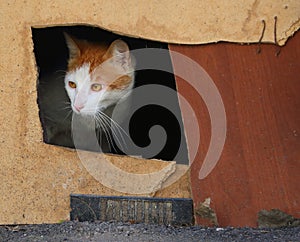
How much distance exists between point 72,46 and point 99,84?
1.08ft

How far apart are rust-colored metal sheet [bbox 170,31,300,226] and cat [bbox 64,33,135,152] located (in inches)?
33.3

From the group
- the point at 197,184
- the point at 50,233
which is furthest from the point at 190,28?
the point at 50,233

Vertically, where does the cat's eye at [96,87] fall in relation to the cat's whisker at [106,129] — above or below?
above

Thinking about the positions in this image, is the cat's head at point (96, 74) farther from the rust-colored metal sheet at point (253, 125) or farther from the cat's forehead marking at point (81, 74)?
the rust-colored metal sheet at point (253, 125)

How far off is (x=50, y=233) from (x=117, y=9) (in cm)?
111

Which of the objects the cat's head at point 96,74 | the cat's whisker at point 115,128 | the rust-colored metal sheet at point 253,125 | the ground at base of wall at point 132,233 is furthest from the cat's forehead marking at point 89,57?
the ground at base of wall at point 132,233

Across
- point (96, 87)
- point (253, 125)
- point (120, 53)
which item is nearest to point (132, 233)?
point (253, 125)

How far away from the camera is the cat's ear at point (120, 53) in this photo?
12.0 ft

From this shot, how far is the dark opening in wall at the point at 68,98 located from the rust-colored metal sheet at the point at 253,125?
0.69 meters

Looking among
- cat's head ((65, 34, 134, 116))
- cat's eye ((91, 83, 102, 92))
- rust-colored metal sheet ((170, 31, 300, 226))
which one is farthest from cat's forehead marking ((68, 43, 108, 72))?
rust-colored metal sheet ((170, 31, 300, 226))

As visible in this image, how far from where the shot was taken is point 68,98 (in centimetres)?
394

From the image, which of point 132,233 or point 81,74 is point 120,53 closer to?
point 81,74

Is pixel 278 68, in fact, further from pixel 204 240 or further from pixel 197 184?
pixel 204 240

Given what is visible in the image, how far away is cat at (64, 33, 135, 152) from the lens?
364cm
